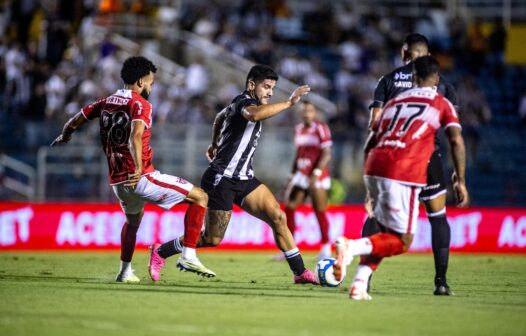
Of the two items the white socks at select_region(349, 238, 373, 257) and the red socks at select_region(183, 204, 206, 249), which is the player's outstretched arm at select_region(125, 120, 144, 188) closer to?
the red socks at select_region(183, 204, 206, 249)

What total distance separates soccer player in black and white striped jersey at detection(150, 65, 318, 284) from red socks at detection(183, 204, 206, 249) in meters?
0.20

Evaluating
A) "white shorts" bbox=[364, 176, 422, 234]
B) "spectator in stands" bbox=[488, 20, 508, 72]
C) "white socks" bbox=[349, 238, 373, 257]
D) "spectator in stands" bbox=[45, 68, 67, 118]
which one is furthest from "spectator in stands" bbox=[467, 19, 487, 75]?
"white socks" bbox=[349, 238, 373, 257]

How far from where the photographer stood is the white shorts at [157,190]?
1148cm

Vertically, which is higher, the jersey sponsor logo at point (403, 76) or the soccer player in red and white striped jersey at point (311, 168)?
the jersey sponsor logo at point (403, 76)

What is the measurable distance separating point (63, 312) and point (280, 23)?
21.1 m

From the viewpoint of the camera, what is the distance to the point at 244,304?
9.72 meters

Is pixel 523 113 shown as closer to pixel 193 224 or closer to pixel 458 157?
pixel 193 224

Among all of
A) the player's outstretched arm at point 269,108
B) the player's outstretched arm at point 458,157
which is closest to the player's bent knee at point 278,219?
the player's outstretched arm at point 269,108

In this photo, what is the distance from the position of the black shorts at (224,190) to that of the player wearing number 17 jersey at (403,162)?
220 cm

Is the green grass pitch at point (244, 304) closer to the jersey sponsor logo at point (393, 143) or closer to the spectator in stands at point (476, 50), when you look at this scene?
the jersey sponsor logo at point (393, 143)

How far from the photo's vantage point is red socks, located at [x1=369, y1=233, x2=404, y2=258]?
9742mm

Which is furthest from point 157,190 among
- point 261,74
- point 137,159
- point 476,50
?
point 476,50

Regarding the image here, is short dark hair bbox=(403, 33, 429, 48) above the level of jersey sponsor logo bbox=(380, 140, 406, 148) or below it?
above

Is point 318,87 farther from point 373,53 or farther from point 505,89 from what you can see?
point 505,89
